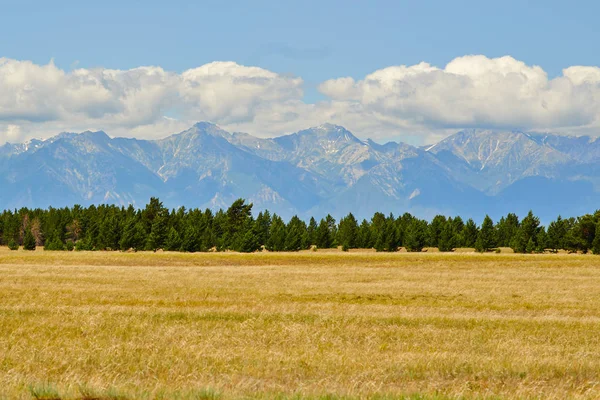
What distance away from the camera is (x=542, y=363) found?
55.2 feet

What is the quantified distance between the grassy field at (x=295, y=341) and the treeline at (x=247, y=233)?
75.3 m

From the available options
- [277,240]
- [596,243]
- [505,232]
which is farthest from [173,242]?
[505,232]

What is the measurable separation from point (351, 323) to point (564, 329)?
300 inches

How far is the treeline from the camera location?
119125 millimetres

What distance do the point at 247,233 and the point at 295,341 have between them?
9919cm

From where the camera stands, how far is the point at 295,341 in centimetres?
2061

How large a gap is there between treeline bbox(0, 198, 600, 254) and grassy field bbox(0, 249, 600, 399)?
7531cm

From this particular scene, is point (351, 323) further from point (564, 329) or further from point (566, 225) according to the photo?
point (566, 225)

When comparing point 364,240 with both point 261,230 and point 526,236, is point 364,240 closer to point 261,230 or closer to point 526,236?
point 261,230

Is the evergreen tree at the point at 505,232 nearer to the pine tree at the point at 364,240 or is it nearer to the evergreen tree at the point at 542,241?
the evergreen tree at the point at 542,241

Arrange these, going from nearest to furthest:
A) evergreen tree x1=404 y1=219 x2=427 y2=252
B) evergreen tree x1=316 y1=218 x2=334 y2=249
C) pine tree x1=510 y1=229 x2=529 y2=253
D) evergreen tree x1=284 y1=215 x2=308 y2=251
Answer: pine tree x1=510 y1=229 x2=529 y2=253 → evergreen tree x1=284 y1=215 x2=308 y2=251 → evergreen tree x1=404 y1=219 x2=427 y2=252 → evergreen tree x1=316 y1=218 x2=334 y2=249

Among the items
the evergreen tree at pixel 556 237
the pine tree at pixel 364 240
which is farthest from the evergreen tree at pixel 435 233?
the evergreen tree at pixel 556 237

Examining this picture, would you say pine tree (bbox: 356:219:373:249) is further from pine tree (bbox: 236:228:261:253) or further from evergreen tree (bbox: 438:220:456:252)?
pine tree (bbox: 236:228:261:253)

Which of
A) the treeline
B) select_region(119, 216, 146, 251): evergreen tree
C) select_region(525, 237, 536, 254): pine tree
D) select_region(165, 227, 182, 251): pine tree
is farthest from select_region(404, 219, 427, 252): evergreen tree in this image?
select_region(119, 216, 146, 251): evergreen tree
